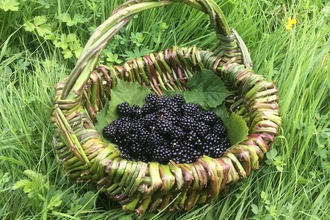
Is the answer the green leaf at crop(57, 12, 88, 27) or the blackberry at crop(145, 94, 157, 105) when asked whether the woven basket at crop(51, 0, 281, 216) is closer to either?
the blackberry at crop(145, 94, 157, 105)

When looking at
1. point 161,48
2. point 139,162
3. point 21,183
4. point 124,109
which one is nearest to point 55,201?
point 21,183

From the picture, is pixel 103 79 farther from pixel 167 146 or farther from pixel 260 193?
Result: pixel 260 193

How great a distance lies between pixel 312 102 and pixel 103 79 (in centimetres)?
73

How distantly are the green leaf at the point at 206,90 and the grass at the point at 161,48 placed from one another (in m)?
0.19

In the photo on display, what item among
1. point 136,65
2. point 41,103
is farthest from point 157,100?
point 41,103

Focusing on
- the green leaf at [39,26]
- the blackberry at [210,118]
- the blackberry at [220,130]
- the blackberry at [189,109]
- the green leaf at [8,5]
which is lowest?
the blackberry at [220,130]

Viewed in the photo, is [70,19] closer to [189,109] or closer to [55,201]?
[189,109]

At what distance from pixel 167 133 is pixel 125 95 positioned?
227mm

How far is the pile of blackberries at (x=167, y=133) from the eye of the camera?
1424 mm

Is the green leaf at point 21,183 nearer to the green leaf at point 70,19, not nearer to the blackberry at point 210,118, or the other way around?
the blackberry at point 210,118

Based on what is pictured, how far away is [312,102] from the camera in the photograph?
1568mm

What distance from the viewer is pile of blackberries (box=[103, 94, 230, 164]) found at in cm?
142

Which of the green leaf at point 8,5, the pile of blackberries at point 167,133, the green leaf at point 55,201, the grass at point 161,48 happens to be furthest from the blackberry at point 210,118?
the green leaf at point 8,5

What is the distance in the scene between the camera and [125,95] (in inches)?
62.3
